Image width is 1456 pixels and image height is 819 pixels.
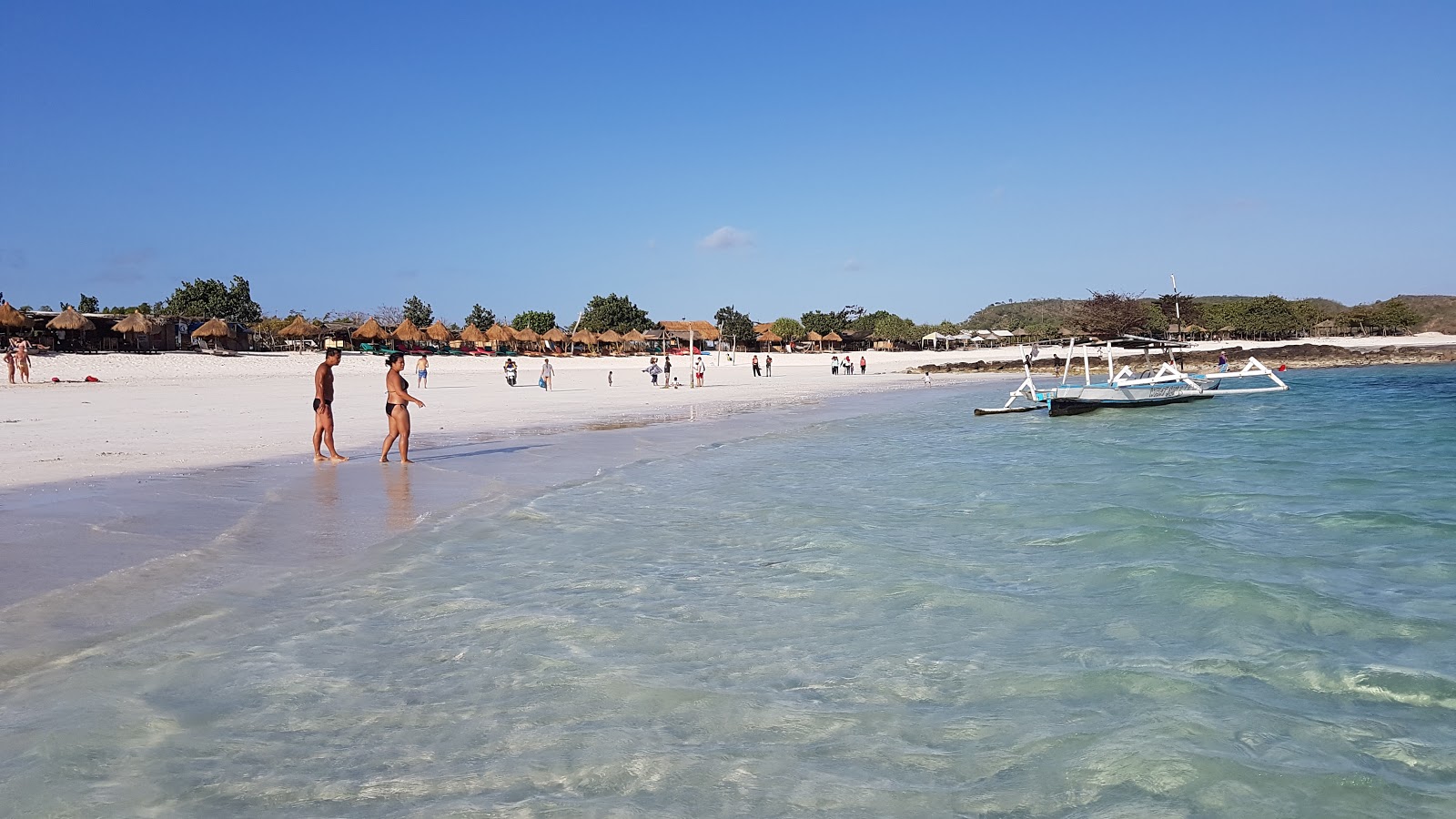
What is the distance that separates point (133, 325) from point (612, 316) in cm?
4614

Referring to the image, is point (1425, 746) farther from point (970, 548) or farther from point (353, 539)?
point (353, 539)

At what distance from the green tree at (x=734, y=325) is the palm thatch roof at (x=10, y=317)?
182 feet

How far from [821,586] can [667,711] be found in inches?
98.3

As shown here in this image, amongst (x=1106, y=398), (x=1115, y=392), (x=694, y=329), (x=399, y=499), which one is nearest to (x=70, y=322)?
(x=399, y=499)

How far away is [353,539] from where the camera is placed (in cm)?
752

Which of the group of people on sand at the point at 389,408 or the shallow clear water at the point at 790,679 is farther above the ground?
the group of people on sand at the point at 389,408

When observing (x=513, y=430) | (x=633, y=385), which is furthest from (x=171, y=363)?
(x=513, y=430)

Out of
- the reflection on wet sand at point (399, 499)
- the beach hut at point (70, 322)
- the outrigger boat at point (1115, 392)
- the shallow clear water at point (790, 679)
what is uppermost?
the beach hut at point (70, 322)

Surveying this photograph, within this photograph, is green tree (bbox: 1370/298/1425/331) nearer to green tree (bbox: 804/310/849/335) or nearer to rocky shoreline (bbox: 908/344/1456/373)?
rocky shoreline (bbox: 908/344/1456/373)

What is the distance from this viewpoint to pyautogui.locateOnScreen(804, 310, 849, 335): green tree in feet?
326

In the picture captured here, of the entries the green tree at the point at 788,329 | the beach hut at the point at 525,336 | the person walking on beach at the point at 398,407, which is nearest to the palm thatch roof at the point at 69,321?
the beach hut at the point at 525,336

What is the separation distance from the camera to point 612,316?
283 feet

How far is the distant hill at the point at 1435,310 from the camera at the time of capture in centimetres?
9644

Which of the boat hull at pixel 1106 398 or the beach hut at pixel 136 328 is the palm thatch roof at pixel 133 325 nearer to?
the beach hut at pixel 136 328
